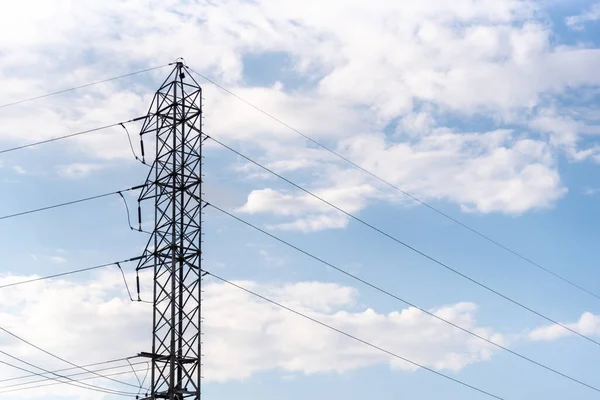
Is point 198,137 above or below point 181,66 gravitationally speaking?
below

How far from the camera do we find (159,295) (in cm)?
5581

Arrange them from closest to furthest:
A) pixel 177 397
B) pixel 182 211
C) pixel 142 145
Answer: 1. pixel 177 397
2. pixel 182 211
3. pixel 142 145

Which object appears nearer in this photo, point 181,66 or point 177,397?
point 177,397

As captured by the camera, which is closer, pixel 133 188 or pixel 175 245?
pixel 175 245

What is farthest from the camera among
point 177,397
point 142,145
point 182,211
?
point 142,145

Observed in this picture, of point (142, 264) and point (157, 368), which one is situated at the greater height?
point (142, 264)

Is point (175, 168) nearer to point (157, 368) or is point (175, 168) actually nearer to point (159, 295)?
point (159, 295)

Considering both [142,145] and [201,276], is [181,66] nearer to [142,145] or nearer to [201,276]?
[142,145]

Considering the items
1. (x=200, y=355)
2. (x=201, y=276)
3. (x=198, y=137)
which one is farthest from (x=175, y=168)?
(x=200, y=355)

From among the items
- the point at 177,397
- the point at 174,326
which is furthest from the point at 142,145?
the point at 177,397

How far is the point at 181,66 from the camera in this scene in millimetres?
60344

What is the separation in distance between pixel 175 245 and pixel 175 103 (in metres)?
9.48

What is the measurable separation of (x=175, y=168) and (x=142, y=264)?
244 inches

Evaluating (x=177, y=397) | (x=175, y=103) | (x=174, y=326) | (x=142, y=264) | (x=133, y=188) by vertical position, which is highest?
(x=175, y=103)
